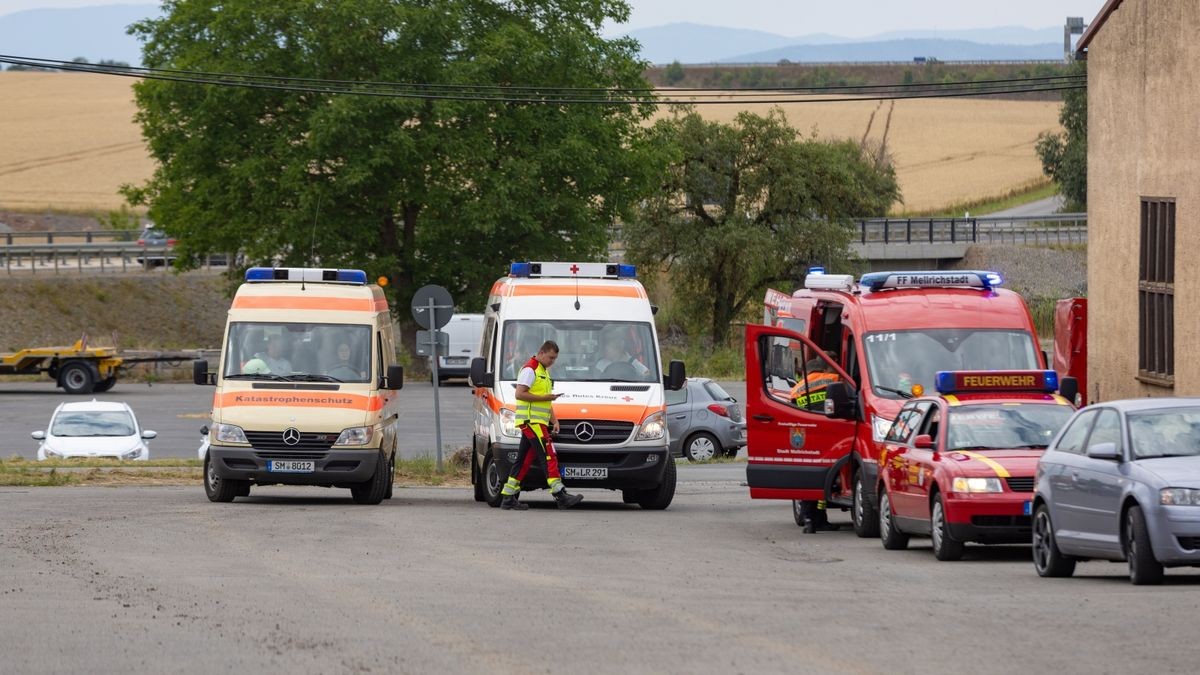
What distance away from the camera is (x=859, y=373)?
20125 mm

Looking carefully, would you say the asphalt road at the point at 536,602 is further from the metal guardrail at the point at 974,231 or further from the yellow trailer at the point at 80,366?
the metal guardrail at the point at 974,231

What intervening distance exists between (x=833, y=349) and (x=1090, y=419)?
7594 millimetres

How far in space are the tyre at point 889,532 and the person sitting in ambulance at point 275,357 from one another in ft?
24.7

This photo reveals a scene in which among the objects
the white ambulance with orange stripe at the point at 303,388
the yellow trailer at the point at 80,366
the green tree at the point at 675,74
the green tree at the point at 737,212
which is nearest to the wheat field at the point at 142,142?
the green tree at the point at 675,74

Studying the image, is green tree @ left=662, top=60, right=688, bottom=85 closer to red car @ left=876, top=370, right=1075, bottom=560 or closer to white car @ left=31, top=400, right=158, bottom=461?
white car @ left=31, top=400, right=158, bottom=461

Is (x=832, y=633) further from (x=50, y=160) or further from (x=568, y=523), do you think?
(x=50, y=160)

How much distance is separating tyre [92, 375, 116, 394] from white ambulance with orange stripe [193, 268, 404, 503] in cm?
3104

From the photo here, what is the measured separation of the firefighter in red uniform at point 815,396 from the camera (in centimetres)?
2027

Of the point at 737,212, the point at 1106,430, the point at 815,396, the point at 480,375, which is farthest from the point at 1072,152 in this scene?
the point at 1106,430

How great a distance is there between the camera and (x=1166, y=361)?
29750 mm

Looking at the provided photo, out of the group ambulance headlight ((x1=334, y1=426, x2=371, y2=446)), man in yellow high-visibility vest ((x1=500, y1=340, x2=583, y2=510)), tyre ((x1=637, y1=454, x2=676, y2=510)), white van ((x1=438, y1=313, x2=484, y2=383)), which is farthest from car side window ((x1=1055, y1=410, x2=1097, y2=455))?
white van ((x1=438, y1=313, x2=484, y2=383))

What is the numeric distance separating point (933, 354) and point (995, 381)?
2.53 meters

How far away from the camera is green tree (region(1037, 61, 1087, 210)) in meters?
83.6

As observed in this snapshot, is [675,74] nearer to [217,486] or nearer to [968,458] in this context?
[217,486]
